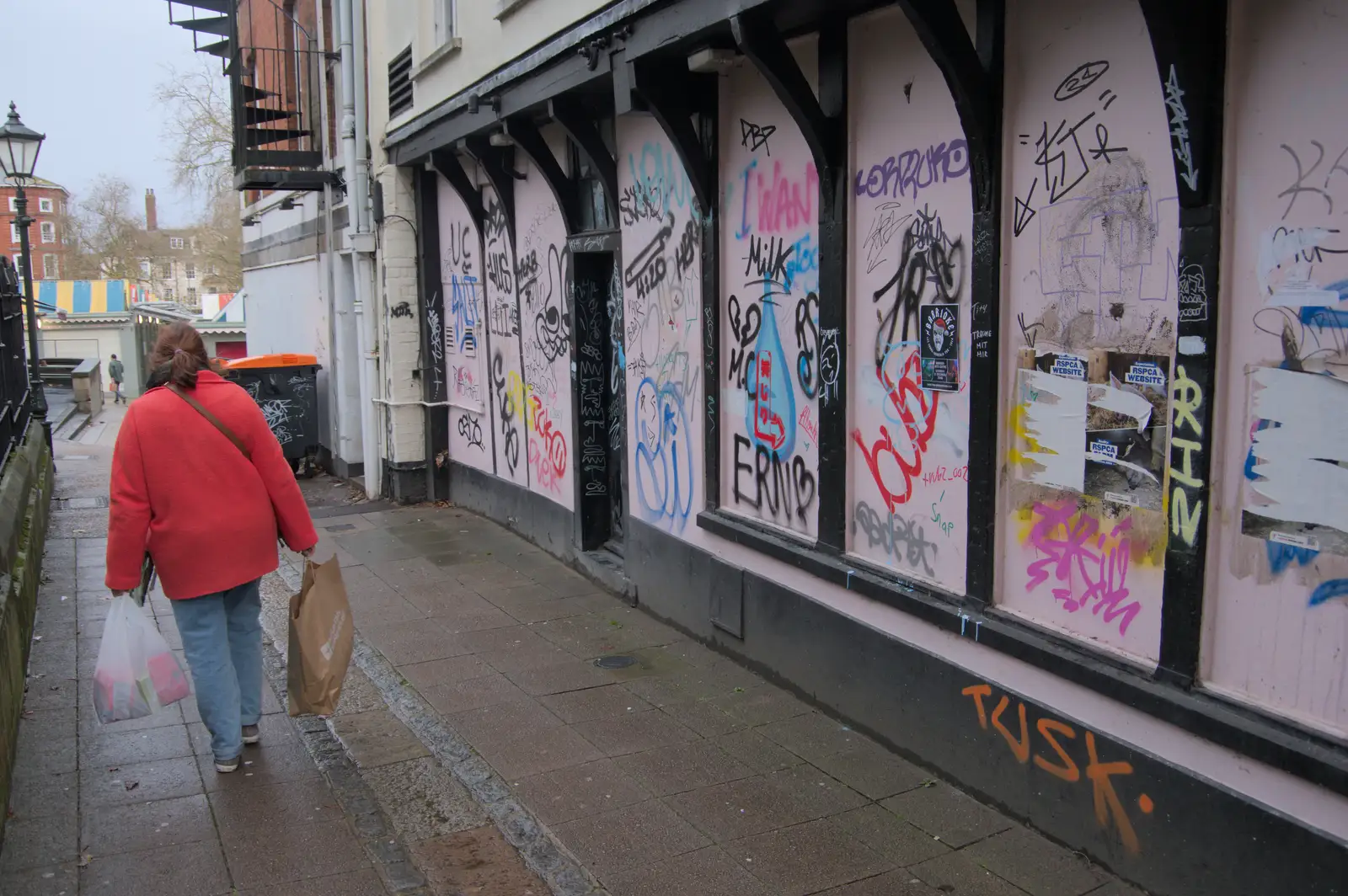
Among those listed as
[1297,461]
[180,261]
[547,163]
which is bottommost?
[1297,461]

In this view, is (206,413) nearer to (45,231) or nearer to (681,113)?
(681,113)

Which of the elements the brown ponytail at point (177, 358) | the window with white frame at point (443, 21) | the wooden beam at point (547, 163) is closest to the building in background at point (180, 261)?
the window with white frame at point (443, 21)

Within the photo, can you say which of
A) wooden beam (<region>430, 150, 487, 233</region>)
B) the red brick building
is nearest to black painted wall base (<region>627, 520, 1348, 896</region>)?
wooden beam (<region>430, 150, 487, 233</region>)

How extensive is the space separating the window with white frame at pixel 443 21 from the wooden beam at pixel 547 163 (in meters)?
1.77

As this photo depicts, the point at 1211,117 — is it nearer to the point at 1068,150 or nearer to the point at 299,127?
the point at 1068,150

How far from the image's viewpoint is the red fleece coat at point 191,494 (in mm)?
4438

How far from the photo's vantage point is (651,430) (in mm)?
7215

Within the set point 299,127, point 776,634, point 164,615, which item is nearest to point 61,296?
point 299,127

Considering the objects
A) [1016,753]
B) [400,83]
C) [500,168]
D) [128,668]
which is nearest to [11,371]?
[400,83]

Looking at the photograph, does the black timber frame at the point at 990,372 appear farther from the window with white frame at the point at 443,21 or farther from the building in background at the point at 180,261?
the building in background at the point at 180,261

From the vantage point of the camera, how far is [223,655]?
470cm

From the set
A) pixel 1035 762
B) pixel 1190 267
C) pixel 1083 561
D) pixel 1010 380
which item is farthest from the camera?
pixel 1010 380

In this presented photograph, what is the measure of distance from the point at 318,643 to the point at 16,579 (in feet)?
7.66

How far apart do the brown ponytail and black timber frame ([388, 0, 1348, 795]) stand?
272 centimetres
